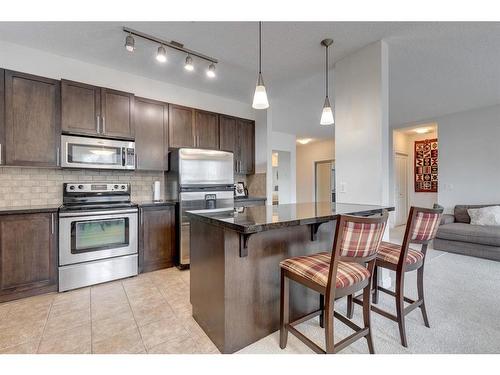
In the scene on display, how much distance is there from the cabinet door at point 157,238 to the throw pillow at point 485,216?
490 centimetres

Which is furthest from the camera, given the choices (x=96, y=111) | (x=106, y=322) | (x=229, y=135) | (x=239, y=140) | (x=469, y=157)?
(x=469, y=157)

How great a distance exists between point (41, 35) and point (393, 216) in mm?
7178

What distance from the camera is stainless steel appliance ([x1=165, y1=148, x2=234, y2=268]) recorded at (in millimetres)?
3225

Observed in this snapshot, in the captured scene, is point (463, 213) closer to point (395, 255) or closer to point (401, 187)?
point (401, 187)

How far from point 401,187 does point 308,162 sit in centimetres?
296

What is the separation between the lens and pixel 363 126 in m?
2.63

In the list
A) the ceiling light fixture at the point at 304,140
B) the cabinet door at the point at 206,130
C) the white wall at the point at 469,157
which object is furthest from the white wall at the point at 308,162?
the cabinet door at the point at 206,130

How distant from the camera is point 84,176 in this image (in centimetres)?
311

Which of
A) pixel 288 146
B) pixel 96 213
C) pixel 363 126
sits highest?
pixel 288 146

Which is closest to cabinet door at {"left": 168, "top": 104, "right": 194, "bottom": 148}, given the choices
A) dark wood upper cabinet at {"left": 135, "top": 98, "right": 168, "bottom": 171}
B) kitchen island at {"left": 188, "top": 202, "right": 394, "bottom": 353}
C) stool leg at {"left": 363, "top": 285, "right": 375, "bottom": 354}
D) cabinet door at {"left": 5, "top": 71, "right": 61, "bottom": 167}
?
dark wood upper cabinet at {"left": 135, "top": 98, "right": 168, "bottom": 171}

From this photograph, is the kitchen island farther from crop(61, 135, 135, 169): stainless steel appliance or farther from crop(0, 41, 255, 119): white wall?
crop(0, 41, 255, 119): white wall

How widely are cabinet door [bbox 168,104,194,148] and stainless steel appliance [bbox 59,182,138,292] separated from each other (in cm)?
101

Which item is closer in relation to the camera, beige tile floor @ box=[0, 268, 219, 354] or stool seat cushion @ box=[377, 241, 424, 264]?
beige tile floor @ box=[0, 268, 219, 354]

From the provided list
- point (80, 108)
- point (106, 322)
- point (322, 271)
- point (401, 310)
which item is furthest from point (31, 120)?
point (401, 310)
